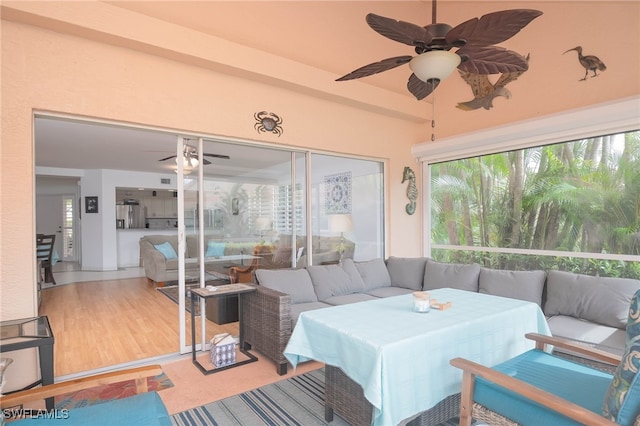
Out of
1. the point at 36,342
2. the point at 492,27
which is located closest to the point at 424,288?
the point at 492,27

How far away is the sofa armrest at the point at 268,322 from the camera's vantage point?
2977 mm

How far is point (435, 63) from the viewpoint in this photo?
7.00 feet

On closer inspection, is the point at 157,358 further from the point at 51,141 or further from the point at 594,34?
the point at 594,34

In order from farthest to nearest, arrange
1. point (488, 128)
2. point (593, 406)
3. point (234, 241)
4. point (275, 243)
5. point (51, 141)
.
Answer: point (51, 141) → point (488, 128) → point (275, 243) → point (234, 241) → point (593, 406)

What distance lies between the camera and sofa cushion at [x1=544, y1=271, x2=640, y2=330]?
292 cm

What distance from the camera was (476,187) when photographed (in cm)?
506

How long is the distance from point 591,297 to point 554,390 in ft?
6.06

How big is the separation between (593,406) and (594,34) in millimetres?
3984

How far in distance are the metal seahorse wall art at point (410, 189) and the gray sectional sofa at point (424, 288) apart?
1248 millimetres

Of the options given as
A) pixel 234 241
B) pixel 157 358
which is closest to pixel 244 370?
pixel 157 358

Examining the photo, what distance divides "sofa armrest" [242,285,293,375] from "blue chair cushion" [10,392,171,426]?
134 centimetres

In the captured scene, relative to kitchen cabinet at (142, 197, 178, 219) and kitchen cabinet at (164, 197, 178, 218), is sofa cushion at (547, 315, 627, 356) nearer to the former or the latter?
kitchen cabinet at (142, 197, 178, 219)

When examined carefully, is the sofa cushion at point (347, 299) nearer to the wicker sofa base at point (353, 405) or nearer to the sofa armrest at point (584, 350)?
the wicker sofa base at point (353, 405)

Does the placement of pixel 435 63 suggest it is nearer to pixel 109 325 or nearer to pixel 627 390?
pixel 627 390
